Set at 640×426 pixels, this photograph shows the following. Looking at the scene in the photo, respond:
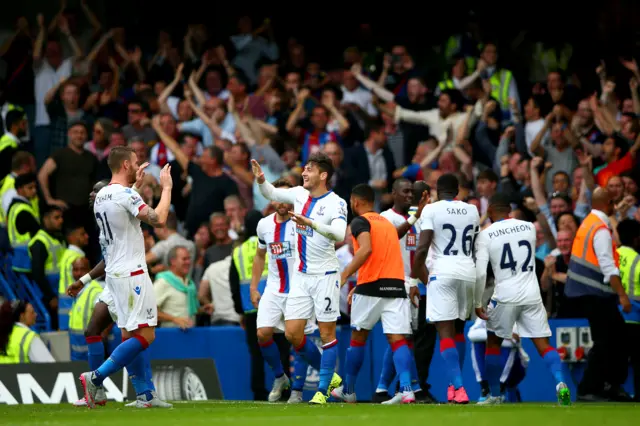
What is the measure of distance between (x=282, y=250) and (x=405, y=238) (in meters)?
1.62

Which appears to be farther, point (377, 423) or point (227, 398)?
point (227, 398)

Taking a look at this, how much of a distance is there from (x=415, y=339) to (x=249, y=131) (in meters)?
6.86

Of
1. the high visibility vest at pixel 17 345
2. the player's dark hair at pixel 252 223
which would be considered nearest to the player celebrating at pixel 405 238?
the player's dark hair at pixel 252 223

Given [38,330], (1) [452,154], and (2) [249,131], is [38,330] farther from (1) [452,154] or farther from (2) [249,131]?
(1) [452,154]

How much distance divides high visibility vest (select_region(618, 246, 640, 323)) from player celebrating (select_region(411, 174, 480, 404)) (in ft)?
8.68

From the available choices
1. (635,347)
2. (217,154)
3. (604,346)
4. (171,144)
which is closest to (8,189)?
(171,144)

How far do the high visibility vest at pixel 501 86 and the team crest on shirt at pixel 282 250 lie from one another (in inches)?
293

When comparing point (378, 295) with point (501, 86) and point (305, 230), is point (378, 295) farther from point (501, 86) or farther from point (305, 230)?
point (501, 86)

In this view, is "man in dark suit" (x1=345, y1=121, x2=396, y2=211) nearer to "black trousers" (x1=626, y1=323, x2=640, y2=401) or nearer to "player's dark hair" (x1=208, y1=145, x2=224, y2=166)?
"player's dark hair" (x1=208, y1=145, x2=224, y2=166)

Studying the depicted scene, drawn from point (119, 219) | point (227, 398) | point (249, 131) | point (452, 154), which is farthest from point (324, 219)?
point (249, 131)

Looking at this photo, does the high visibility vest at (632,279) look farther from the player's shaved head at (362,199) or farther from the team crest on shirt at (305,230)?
the team crest on shirt at (305,230)

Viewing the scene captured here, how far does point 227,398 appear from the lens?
55.6 feet

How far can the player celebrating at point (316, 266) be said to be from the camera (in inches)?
523

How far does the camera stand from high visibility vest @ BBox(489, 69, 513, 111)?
830 inches
